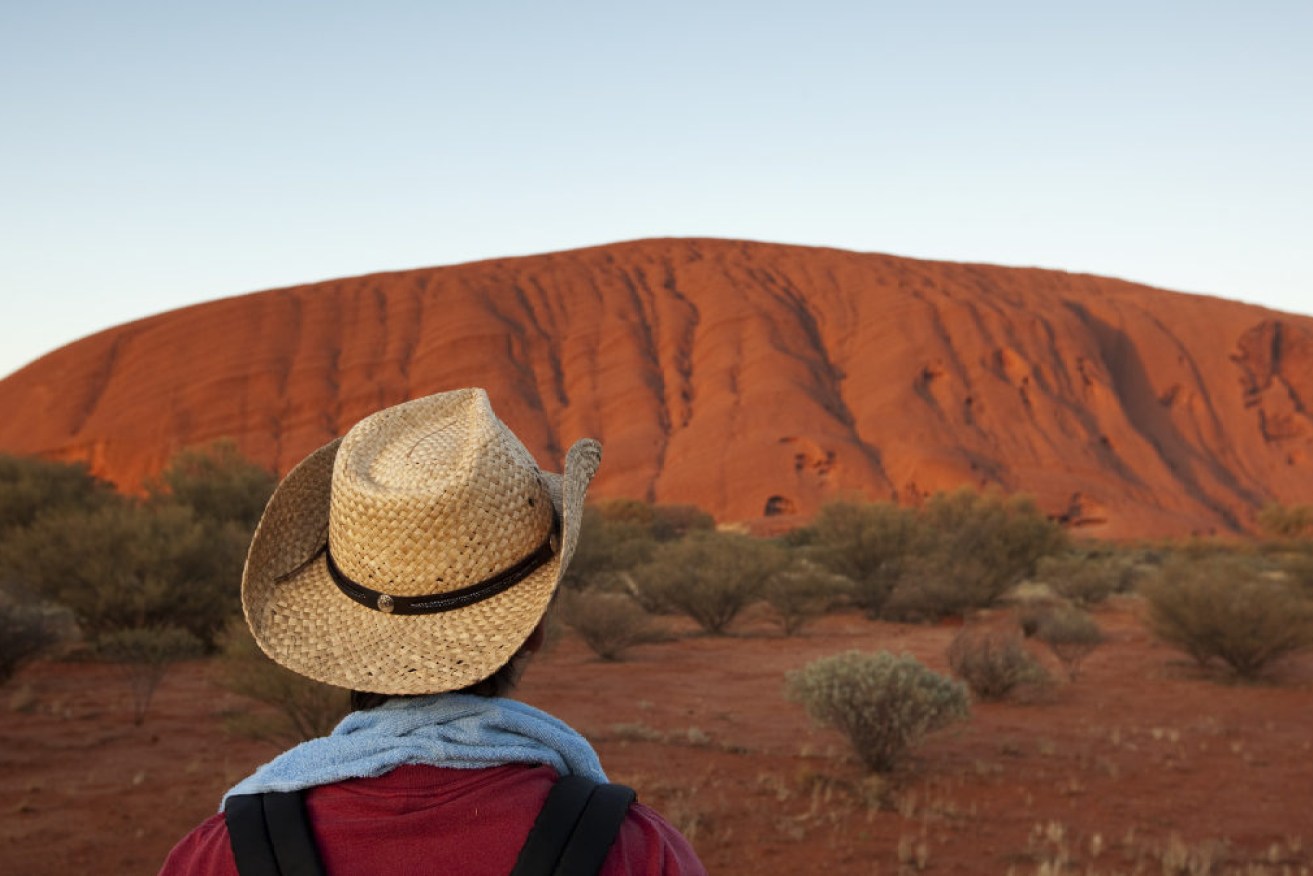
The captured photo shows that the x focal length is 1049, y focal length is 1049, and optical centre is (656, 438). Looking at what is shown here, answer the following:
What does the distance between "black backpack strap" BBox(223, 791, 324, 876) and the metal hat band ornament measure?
0.27 m

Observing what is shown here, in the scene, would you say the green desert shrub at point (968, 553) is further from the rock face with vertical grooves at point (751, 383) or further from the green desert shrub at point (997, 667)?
the rock face with vertical grooves at point (751, 383)

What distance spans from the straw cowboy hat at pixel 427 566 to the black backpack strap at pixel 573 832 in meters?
0.20

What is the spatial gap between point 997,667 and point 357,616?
37.9 feet

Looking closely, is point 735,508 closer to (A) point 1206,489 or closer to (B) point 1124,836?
(A) point 1206,489

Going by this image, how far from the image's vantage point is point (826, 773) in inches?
331

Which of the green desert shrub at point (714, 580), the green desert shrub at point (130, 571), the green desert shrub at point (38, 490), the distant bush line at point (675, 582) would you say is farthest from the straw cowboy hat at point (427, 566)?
the green desert shrub at point (38, 490)

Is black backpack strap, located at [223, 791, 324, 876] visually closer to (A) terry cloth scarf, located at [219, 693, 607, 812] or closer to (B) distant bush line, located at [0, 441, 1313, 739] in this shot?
(A) terry cloth scarf, located at [219, 693, 607, 812]

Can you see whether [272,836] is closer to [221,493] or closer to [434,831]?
[434,831]

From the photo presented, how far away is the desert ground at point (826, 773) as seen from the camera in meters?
6.48

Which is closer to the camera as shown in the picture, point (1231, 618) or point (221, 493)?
point (1231, 618)

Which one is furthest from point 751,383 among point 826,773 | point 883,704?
point 826,773

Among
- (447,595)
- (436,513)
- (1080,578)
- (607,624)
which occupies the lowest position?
(607,624)

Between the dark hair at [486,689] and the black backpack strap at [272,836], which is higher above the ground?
the dark hair at [486,689]

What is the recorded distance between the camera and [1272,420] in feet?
189
